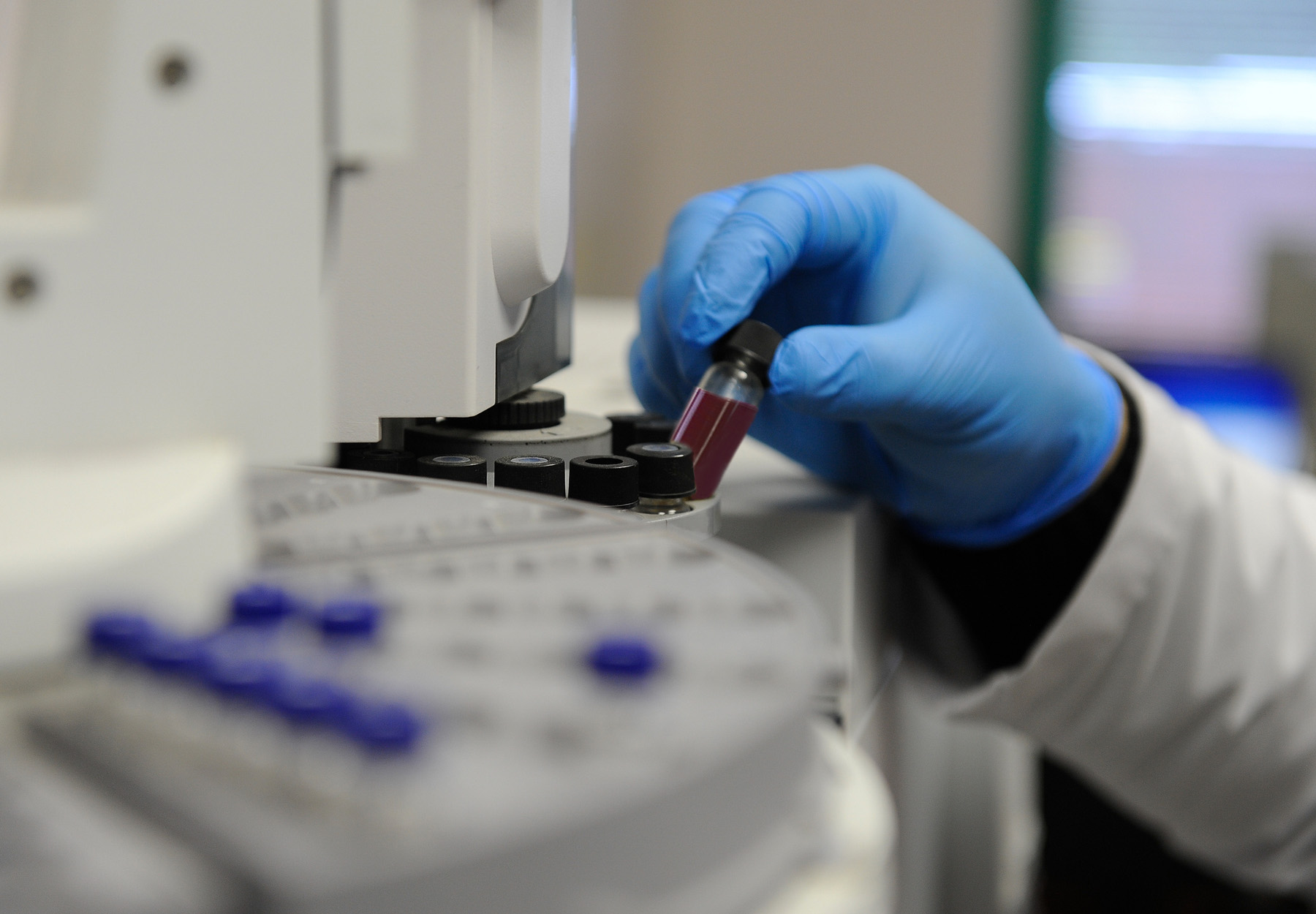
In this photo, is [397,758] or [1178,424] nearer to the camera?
[397,758]

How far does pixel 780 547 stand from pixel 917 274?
224 mm

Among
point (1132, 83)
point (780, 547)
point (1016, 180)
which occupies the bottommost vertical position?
point (780, 547)

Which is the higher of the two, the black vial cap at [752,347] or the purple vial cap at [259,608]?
the black vial cap at [752,347]

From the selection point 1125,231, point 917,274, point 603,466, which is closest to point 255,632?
point 603,466

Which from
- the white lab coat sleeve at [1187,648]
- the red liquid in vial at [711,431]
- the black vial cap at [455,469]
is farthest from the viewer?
the white lab coat sleeve at [1187,648]

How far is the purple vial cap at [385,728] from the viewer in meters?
0.19

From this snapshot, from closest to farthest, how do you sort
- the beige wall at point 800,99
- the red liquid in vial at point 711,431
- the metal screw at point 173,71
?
the metal screw at point 173,71
the red liquid in vial at point 711,431
the beige wall at point 800,99

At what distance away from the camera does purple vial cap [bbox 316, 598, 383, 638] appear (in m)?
0.24

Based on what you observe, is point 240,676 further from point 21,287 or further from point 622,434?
point 622,434

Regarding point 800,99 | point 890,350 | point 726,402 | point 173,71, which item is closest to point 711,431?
point 726,402

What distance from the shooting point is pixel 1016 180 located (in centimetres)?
261

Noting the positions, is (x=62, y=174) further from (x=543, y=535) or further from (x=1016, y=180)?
(x=1016, y=180)

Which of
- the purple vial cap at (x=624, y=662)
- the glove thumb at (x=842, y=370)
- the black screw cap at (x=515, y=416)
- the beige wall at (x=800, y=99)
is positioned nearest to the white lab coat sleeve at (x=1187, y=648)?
the glove thumb at (x=842, y=370)

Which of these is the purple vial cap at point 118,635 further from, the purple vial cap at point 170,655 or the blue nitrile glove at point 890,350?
the blue nitrile glove at point 890,350
